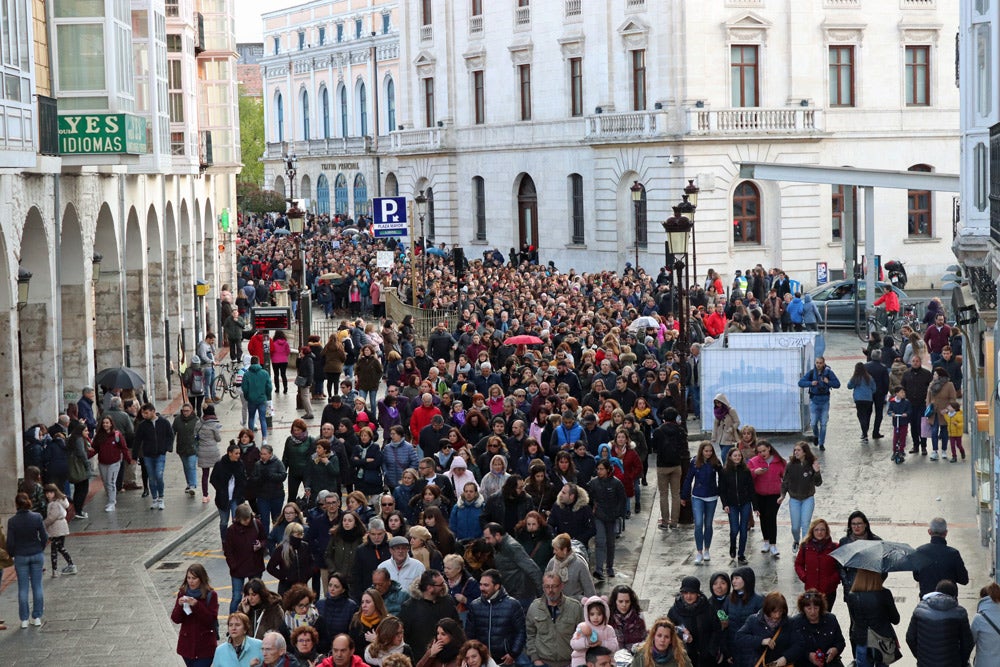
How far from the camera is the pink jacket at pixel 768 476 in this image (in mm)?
18047

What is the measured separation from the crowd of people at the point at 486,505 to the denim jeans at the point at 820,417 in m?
0.03

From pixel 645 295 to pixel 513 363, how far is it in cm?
1169

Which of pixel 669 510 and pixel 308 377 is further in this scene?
pixel 308 377

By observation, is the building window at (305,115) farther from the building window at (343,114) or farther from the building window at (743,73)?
the building window at (743,73)

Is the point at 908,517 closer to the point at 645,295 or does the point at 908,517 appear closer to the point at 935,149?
the point at 645,295

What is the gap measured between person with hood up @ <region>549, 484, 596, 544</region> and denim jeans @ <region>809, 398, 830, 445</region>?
9.01 metres

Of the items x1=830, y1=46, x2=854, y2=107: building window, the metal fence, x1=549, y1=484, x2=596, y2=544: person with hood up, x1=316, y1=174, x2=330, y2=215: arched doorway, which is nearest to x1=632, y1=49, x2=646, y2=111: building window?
x1=830, y1=46, x2=854, y2=107: building window

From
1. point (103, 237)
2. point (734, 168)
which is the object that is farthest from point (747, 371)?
point (734, 168)

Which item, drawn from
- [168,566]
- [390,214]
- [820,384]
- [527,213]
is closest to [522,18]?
[527,213]

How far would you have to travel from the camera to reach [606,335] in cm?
2806

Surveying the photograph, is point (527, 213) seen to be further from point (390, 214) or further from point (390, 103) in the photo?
point (390, 103)

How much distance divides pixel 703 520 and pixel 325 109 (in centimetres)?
7953

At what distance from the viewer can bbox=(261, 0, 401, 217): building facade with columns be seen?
285 feet

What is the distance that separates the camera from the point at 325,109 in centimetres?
9550
